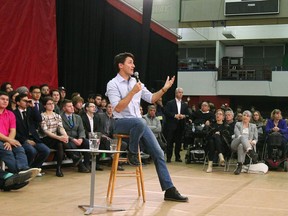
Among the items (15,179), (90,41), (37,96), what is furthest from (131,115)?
(90,41)

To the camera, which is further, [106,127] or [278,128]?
[278,128]

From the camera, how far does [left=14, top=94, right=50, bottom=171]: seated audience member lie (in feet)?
18.5

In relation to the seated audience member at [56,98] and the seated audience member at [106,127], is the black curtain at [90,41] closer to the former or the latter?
the seated audience member at [106,127]

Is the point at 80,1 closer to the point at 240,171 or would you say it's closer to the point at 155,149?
the point at 240,171

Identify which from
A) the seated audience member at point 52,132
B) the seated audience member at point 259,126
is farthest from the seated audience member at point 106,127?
the seated audience member at point 259,126

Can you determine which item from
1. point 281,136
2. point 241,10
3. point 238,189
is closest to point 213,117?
point 281,136

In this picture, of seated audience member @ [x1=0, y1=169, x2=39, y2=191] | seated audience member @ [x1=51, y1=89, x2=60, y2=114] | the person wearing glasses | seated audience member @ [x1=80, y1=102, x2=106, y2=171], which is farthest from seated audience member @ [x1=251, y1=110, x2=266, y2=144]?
seated audience member @ [x1=0, y1=169, x2=39, y2=191]

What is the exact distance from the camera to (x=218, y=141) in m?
7.54

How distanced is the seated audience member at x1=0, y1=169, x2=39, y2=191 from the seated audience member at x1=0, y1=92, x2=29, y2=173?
287 mm

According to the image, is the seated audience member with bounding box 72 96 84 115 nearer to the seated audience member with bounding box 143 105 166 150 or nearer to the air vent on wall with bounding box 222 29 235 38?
the seated audience member with bounding box 143 105 166 150

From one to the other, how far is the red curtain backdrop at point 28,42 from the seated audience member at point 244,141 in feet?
10.8

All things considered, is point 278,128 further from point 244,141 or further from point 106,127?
point 106,127

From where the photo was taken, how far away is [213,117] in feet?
28.2

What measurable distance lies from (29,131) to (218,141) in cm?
324
